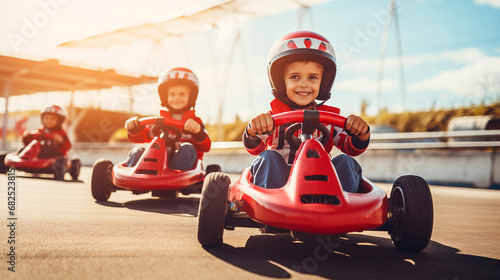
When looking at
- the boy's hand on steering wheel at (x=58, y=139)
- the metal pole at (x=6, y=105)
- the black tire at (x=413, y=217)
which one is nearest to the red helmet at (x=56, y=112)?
the boy's hand on steering wheel at (x=58, y=139)

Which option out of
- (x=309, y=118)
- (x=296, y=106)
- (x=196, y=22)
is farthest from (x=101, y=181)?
(x=196, y=22)

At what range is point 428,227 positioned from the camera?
254 cm

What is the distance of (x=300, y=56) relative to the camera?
3.20 metres

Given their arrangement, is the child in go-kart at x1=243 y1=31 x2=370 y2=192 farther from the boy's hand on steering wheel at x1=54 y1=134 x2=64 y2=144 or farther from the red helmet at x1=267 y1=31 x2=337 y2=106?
the boy's hand on steering wheel at x1=54 y1=134 x2=64 y2=144

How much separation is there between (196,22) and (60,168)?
9751 mm

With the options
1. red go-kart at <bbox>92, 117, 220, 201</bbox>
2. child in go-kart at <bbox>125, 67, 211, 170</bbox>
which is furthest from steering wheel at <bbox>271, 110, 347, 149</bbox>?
child in go-kart at <bbox>125, 67, 211, 170</bbox>

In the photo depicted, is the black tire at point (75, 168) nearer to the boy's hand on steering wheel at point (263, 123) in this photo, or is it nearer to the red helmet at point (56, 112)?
the red helmet at point (56, 112)

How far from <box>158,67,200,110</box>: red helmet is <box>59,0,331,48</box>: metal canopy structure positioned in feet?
28.6

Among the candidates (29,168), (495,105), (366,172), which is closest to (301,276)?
(29,168)

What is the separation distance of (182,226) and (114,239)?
0.76 meters

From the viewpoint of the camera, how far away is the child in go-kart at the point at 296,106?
2.68m

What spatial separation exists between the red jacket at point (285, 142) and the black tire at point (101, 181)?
2.34 m

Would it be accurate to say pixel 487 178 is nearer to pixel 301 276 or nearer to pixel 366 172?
pixel 366 172

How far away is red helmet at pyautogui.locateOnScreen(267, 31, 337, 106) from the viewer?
10.2ft
